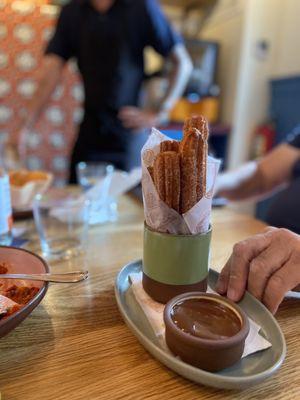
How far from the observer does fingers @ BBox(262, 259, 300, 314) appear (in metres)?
0.46

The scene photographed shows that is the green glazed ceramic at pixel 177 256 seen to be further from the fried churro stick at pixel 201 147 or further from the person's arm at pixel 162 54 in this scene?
the person's arm at pixel 162 54

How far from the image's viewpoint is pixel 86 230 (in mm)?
743

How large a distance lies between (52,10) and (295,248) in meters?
2.50

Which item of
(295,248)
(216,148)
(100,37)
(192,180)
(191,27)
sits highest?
(191,27)

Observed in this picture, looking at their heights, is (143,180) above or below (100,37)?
below

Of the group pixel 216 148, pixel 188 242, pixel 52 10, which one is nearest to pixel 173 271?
pixel 188 242

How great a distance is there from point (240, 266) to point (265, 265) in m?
0.03

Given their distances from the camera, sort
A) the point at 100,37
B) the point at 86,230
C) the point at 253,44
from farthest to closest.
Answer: the point at 253,44 → the point at 100,37 → the point at 86,230

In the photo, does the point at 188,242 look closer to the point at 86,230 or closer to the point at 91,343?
the point at 91,343

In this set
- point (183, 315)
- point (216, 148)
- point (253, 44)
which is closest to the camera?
point (183, 315)

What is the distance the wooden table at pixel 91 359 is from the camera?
0.35 meters

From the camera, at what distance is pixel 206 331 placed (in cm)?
37

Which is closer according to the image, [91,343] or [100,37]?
[91,343]

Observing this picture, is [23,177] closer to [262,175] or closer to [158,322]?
[158,322]
